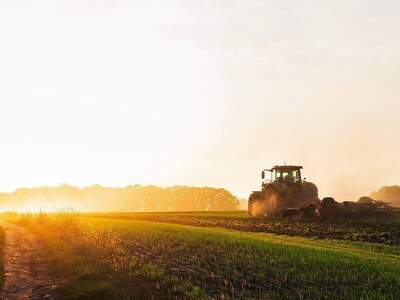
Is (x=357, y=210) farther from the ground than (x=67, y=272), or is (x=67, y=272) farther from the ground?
(x=357, y=210)

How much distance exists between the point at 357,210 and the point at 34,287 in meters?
22.2

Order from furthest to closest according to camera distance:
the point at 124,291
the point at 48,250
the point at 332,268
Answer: the point at 48,250 < the point at 332,268 < the point at 124,291

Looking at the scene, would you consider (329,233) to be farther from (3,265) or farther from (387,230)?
(3,265)

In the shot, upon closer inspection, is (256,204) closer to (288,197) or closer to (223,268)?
(288,197)

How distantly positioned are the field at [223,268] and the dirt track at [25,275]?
45 centimetres

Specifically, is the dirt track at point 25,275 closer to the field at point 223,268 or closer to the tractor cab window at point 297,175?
the field at point 223,268

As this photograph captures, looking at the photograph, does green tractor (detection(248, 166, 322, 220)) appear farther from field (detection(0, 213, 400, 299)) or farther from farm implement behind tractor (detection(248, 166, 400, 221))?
field (detection(0, 213, 400, 299))

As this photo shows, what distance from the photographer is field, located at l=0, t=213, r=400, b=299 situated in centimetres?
1163

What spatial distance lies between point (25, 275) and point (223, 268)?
25.9 feet

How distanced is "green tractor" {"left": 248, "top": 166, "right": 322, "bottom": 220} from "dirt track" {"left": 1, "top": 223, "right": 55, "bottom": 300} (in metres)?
18.2

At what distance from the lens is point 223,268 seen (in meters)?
14.9

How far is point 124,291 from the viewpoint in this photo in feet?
39.1

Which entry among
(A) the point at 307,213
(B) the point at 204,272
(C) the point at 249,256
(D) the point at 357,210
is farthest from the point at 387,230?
(B) the point at 204,272

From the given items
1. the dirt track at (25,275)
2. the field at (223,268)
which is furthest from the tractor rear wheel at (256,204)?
the dirt track at (25,275)
